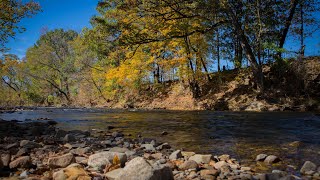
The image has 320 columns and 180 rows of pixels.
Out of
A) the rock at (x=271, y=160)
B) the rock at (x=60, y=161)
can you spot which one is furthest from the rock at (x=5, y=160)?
the rock at (x=271, y=160)

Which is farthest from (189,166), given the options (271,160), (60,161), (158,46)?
(158,46)

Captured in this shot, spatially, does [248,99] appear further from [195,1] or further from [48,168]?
[48,168]

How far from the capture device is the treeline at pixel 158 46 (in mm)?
18531

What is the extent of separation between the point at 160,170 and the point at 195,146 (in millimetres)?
3326

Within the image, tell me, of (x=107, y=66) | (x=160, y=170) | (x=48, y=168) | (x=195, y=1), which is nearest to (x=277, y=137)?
(x=160, y=170)

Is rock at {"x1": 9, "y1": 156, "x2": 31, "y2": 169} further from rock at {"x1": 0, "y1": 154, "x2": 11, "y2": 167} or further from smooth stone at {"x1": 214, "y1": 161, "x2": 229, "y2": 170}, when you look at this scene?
smooth stone at {"x1": 214, "y1": 161, "x2": 229, "y2": 170}

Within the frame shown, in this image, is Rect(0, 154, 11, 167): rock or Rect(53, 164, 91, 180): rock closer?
Rect(53, 164, 91, 180): rock

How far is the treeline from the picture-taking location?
60.8 feet

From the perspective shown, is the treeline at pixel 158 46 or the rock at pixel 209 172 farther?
the treeline at pixel 158 46

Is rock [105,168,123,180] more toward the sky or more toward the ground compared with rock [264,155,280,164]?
more toward the sky

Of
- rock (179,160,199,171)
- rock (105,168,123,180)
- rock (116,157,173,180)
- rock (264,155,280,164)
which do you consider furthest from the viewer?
rock (264,155,280,164)

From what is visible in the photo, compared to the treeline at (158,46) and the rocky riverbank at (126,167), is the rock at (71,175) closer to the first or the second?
the rocky riverbank at (126,167)

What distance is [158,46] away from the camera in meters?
27.2

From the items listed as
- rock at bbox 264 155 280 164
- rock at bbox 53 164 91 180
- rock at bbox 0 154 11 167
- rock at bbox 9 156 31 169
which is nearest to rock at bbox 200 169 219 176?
rock at bbox 264 155 280 164
